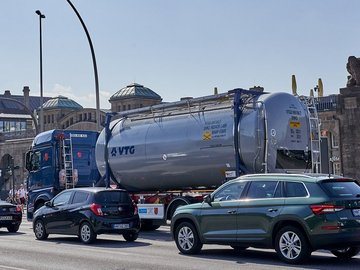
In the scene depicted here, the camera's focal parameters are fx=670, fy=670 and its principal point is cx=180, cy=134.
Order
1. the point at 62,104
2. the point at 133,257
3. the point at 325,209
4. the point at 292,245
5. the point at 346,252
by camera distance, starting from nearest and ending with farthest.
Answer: the point at 325,209 < the point at 292,245 < the point at 346,252 < the point at 133,257 < the point at 62,104

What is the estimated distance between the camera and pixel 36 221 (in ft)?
64.7

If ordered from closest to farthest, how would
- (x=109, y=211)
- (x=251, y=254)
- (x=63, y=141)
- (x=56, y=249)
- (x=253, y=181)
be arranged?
(x=253, y=181) → (x=251, y=254) → (x=56, y=249) → (x=109, y=211) → (x=63, y=141)

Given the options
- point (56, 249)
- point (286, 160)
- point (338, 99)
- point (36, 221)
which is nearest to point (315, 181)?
point (286, 160)

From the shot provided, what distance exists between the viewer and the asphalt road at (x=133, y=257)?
12.4 meters

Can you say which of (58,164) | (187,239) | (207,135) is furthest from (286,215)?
(58,164)

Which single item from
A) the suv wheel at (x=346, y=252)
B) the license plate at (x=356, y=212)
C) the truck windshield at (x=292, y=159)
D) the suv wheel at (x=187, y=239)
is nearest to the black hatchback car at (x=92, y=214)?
the suv wheel at (x=187, y=239)

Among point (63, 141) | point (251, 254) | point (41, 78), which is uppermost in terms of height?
point (41, 78)

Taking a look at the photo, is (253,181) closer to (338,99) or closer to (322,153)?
(322,153)

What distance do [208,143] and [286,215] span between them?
6918 millimetres

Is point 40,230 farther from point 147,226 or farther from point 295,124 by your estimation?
point 295,124

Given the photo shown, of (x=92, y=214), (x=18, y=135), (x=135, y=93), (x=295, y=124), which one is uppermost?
(x=135, y=93)

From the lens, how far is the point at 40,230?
19516mm

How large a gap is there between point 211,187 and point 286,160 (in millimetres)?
2559

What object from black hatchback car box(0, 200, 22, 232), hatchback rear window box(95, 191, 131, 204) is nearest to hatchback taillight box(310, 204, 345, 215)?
hatchback rear window box(95, 191, 131, 204)
